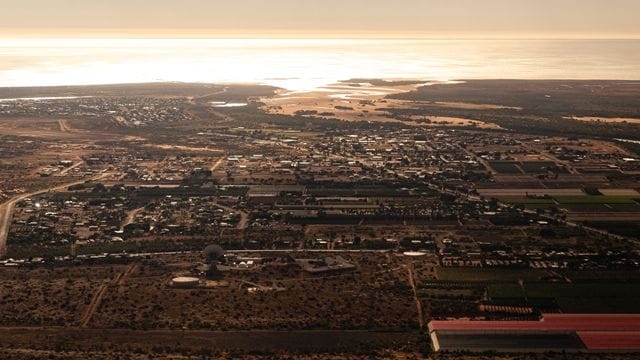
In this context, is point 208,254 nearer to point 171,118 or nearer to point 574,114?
point 171,118

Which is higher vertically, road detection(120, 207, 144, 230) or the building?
road detection(120, 207, 144, 230)

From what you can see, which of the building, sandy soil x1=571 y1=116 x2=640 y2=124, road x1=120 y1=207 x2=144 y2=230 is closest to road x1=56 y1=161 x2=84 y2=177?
road x1=120 y1=207 x2=144 y2=230

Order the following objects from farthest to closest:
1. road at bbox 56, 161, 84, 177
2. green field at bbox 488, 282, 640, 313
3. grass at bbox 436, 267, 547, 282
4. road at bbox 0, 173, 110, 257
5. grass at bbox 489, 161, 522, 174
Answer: road at bbox 56, 161, 84, 177 → grass at bbox 489, 161, 522, 174 → road at bbox 0, 173, 110, 257 → grass at bbox 436, 267, 547, 282 → green field at bbox 488, 282, 640, 313

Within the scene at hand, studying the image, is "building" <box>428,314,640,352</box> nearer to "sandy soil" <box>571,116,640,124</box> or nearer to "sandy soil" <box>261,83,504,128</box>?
"sandy soil" <box>261,83,504,128</box>

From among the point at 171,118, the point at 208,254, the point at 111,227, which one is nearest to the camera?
the point at 208,254

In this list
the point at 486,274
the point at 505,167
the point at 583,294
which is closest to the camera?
the point at 583,294

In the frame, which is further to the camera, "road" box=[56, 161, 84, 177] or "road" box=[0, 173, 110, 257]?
"road" box=[56, 161, 84, 177]

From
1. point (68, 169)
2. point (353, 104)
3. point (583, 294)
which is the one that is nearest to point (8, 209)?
point (68, 169)

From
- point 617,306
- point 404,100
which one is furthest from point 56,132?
point 617,306

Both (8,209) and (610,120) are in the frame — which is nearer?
(8,209)

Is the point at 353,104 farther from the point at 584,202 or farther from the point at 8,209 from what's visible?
the point at 8,209

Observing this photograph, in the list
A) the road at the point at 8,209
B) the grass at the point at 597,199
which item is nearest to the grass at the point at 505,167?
the grass at the point at 597,199
